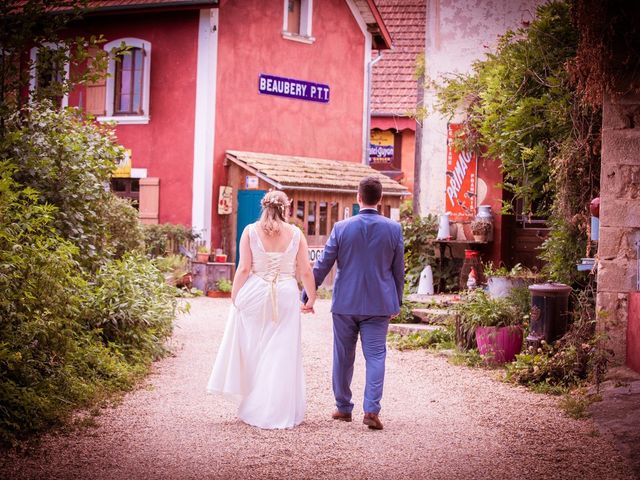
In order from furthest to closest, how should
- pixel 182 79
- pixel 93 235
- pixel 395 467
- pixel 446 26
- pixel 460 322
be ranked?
pixel 182 79
pixel 446 26
pixel 460 322
pixel 93 235
pixel 395 467

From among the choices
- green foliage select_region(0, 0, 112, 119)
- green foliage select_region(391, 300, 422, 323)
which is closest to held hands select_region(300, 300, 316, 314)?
green foliage select_region(0, 0, 112, 119)

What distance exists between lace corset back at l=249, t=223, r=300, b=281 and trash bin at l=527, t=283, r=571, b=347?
3088mm

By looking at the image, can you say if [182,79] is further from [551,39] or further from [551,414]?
[551,414]

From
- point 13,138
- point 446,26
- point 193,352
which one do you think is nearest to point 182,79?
point 446,26

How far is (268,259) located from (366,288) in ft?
2.66

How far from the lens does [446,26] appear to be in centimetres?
1552

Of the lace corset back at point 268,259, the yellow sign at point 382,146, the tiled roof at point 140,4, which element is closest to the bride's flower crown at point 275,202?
the lace corset back at point 268,259

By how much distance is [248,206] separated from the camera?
20.0 m

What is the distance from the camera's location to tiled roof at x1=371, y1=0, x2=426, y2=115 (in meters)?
25.5

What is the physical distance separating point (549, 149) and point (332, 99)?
12543mm

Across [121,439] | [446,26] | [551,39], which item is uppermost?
[446,26]

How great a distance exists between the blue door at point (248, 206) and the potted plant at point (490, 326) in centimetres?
936

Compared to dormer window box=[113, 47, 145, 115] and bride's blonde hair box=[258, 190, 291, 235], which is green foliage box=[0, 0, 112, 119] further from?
dormer window box=[113, 47, 145, 115]

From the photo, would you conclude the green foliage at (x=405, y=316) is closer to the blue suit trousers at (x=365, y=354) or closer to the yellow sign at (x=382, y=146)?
the blue suit trousers at (x=365, y=354)
